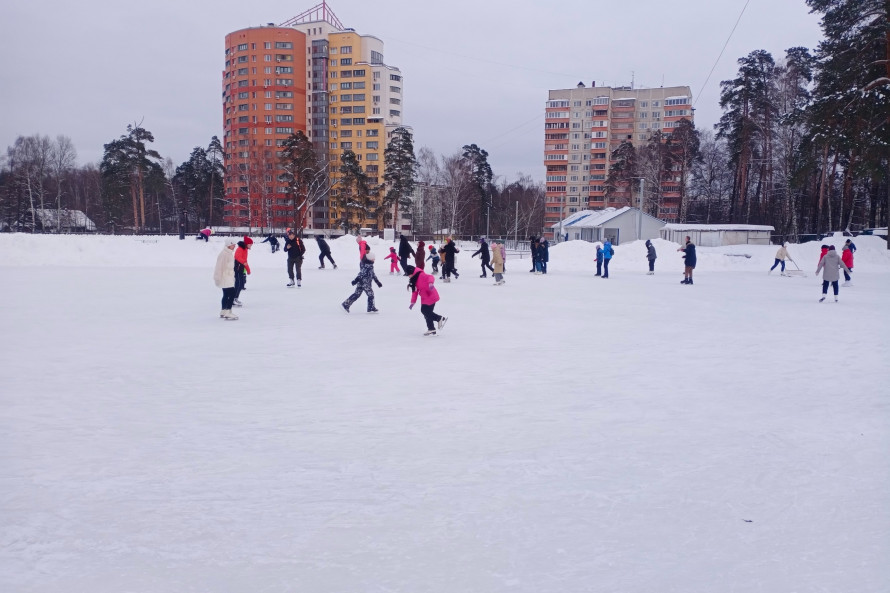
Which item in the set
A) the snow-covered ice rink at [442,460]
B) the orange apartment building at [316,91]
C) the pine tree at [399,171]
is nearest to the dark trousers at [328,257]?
the snow-covered ice rink at [442,460]

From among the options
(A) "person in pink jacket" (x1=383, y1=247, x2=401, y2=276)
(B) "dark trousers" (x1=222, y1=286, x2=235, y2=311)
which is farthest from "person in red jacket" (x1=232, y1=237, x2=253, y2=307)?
(A) "person in pink jacket" (x1=383, y1=247, x2=401, y2=276)

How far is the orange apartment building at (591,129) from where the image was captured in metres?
94.5

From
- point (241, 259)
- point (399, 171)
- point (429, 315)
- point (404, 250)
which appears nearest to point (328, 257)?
point (404, 250)

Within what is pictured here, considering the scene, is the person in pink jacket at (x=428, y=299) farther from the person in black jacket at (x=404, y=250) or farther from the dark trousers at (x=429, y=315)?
the person in black jacket at (x=404, y=250)

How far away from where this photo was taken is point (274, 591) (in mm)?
2857

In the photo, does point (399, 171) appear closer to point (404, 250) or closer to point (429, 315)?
point (404, 250)

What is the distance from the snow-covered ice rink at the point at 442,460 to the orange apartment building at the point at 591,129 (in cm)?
8591

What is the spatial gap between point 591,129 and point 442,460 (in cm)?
9843

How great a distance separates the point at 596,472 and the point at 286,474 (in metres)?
2.04

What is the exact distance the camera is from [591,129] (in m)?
97.1

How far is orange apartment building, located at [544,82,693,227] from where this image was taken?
94500mm

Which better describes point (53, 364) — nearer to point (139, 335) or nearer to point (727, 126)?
point (139, 335)

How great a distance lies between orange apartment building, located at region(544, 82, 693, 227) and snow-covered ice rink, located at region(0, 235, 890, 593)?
3382 inches

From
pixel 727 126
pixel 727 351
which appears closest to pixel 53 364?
pixel 727 351
